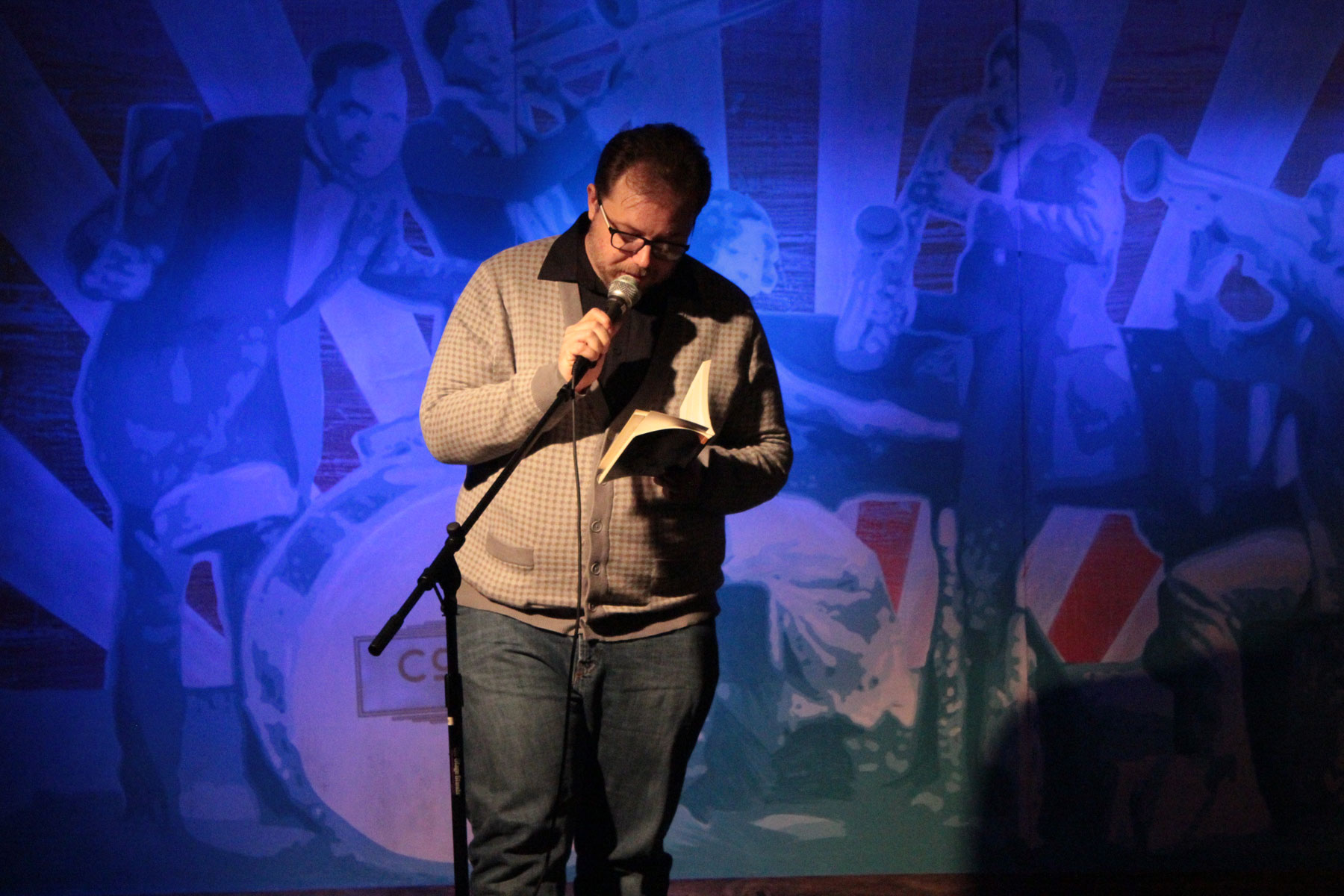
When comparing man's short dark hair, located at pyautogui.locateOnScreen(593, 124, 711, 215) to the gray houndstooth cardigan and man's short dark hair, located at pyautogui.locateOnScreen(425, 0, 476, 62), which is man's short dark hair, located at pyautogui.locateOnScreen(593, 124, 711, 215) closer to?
the gray houndstooth cardigan

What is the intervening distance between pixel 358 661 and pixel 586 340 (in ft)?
5.49

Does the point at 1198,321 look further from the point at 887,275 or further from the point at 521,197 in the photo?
the point at 521,197

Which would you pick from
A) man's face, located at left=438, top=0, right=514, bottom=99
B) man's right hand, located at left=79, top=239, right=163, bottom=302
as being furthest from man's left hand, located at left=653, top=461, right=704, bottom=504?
man's right hand, located at left=79, top=239, right=163, bottom=302

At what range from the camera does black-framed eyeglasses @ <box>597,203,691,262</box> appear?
1.65m

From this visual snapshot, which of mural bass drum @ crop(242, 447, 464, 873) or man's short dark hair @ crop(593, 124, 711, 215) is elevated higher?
man's short dark hair @ crop(593, 124, 711, 215)

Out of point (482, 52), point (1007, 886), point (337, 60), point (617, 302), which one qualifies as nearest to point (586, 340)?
point (617, 302)

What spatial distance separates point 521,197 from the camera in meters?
2.71

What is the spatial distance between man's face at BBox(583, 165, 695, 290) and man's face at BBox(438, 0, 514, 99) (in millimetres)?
1167

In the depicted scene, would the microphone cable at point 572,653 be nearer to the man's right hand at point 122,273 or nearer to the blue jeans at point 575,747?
the blue jeans at point 575,747

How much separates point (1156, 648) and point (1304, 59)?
172 cm

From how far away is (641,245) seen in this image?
165 cm

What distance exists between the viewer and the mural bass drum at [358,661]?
8.91 feet

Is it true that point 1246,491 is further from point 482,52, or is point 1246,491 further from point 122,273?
point 122,273

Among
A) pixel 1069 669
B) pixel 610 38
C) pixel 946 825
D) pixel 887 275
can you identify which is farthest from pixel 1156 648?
pixel 610 38
